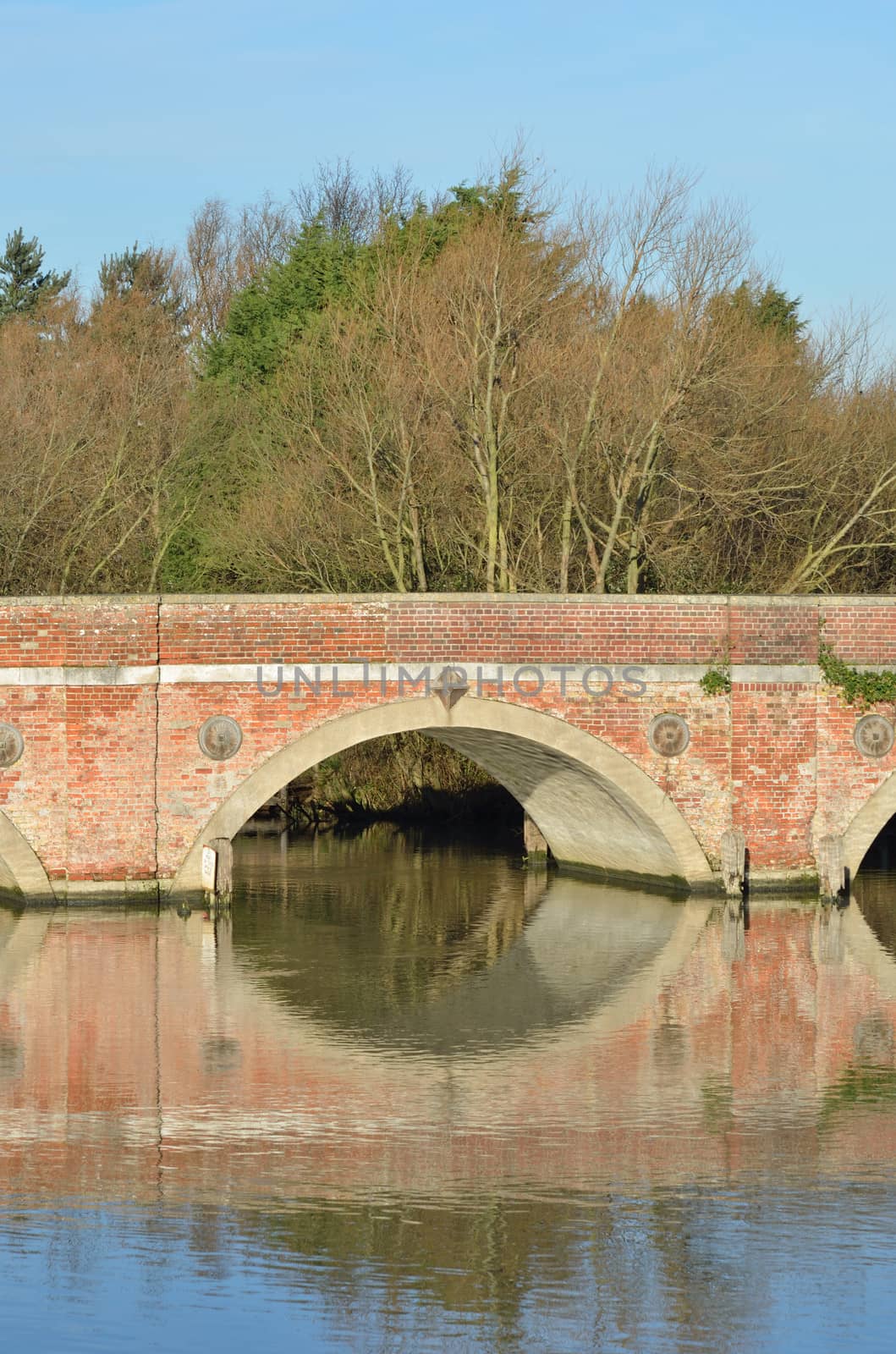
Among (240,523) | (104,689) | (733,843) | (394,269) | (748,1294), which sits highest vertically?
(394,269)

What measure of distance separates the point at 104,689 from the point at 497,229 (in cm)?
1458

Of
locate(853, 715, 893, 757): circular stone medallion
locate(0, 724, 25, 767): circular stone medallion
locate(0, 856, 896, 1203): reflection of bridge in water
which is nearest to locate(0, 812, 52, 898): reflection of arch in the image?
locate(0, 856, 896, 1203): reflection of bridge in water

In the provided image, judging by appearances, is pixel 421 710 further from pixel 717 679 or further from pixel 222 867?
pixel 717 679

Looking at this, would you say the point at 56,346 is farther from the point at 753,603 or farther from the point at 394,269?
the point at 753,603

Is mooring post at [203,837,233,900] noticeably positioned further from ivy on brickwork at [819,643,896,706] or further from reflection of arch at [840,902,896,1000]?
ivy on brickwork at [819,643,896,706]

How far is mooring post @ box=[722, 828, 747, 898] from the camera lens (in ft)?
79.7

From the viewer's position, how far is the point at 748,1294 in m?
9.95

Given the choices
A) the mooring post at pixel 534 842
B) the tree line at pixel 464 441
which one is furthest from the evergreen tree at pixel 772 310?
the mooring post at pixel 534 842

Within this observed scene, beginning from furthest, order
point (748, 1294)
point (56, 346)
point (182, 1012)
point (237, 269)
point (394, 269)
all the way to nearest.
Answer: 1. point (237, 269)
2. point (56, 346)
3. point (394, 269)
4. point (182, 1012)
5. point (748, 1294)

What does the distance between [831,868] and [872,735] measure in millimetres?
2056

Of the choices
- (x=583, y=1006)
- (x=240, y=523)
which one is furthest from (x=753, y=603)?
(x=240, y=523)

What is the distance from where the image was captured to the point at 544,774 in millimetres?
26625

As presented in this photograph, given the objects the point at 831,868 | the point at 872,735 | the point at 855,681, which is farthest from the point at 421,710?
the point at 872,735

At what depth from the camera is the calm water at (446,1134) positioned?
9.80 m
